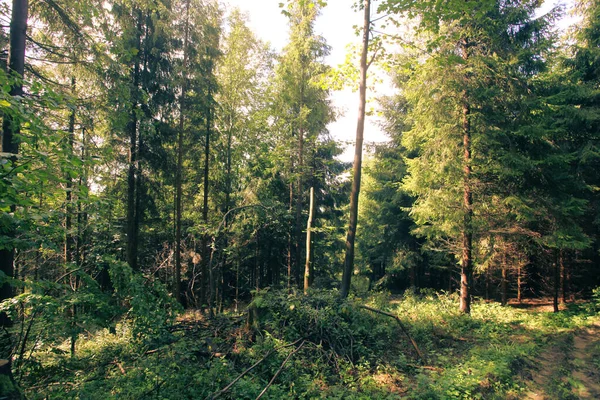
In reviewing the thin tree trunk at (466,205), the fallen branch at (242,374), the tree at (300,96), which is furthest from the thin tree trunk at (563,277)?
the fallen branch at (242,374)

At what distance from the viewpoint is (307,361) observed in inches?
233

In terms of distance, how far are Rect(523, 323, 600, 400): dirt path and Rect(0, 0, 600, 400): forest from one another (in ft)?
0.16

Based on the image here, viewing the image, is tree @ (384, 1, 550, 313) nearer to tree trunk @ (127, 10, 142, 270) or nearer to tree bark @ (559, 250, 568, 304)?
tree bark @ (559, 250, 568, 304)

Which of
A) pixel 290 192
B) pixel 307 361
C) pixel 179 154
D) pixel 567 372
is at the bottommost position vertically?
pixel 567 372

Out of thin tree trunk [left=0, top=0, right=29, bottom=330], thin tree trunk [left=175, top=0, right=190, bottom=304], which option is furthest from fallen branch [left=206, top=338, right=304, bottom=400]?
thin tree trunk [left=175, top=0, right=190, bottom=304]

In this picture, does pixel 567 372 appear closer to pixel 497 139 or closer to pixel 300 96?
pixel 497 139

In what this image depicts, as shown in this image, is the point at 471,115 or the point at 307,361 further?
the point at 471,115

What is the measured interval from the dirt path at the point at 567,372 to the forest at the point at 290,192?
48 mm

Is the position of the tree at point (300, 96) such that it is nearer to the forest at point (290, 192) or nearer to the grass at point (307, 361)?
the forest at point (290, 192)

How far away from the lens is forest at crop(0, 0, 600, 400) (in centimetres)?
489

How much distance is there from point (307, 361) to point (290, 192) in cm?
1226

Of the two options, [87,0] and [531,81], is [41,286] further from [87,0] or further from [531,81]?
[531,81]

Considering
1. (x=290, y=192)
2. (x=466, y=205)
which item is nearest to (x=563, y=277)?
(x=466, y=205)

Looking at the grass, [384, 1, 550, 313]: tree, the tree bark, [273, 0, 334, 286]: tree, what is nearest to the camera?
the grass
